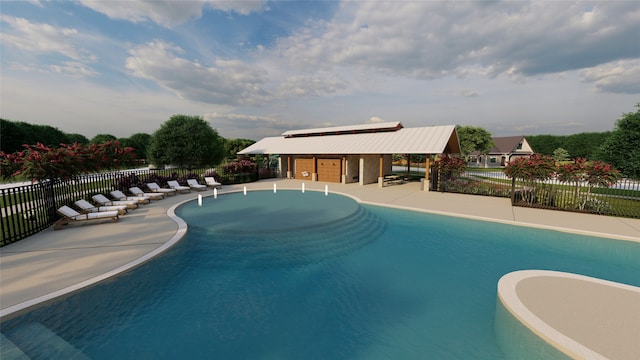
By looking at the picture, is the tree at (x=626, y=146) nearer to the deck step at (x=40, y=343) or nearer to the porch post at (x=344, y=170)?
the porch post at (x=344, y=170)

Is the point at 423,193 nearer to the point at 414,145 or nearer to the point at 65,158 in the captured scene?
the point at 414,145

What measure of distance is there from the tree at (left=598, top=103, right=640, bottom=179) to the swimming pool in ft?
40.9

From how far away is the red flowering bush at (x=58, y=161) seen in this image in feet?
31.4

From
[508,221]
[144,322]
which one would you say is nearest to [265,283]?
[144,322]

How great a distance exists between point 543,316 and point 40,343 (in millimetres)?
9507

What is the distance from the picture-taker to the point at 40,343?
14.6 feet

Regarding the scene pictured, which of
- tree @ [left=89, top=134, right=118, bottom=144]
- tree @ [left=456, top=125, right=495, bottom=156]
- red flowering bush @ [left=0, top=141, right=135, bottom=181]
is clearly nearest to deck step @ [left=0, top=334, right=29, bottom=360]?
red flowering bush @ [left=0, top=141, right=135, bottom=181]

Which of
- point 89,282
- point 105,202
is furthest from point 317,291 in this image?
point 105,202

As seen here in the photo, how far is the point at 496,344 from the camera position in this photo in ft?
15.3

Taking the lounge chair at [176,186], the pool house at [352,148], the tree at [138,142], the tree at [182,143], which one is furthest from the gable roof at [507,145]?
the tree at [138,142]

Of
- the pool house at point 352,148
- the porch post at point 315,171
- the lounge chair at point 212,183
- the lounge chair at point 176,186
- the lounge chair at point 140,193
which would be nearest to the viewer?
the lounge chair at point 140,193

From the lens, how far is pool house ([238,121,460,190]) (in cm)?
2052

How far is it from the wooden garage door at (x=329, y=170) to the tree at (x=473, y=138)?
121ft

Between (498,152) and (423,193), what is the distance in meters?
51.4
